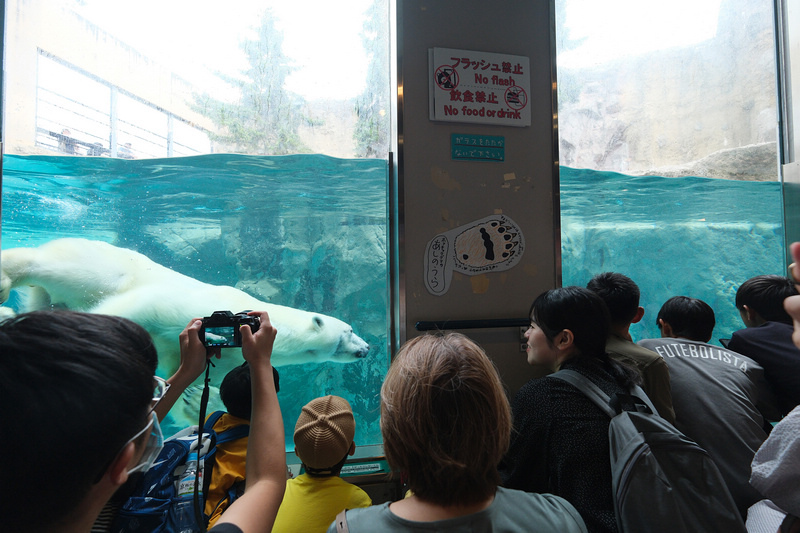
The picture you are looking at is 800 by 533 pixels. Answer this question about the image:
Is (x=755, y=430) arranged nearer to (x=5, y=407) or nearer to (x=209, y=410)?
(x=5, y=407)

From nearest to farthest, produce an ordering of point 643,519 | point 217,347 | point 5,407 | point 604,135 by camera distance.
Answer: point 5,407, point 643,519, point 217,347, point 604,135

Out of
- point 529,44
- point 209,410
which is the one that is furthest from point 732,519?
point 209,410

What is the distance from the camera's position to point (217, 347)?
48.1 inches

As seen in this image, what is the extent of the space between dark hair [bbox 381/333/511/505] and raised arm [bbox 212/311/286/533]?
0.22m

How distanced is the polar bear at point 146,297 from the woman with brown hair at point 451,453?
6.48 feet

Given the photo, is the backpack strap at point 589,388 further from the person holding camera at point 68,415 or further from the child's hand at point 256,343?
the person holding camera at point 68,415

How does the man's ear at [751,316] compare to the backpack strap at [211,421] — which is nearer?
the backpack strap at [211,421]

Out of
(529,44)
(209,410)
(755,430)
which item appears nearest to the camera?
(755,430)

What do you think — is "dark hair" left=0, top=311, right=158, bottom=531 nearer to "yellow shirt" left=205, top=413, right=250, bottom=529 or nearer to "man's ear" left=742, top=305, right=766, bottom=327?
"yellow shirt" left=205, top=413, right=250, bottom=529

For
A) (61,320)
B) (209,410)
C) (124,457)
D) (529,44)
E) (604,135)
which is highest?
(529,44)

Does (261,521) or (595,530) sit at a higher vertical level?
(261,521)

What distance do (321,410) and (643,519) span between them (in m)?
0.90

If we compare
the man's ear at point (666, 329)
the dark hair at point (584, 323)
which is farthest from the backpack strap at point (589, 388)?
the man's ear at point (666, 329)

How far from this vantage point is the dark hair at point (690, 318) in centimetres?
206
